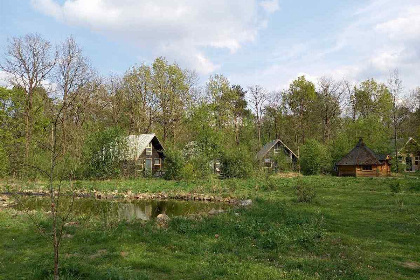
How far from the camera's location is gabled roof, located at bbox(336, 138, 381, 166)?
135 ft

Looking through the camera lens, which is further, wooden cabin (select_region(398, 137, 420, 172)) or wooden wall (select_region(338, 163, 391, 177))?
wooden cabin (select_region(398, 137, 420, 172))

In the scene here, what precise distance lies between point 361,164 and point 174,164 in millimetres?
24012

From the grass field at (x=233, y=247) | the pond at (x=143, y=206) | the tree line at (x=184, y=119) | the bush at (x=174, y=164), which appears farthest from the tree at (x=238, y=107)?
the grass field at (x=233, y=247)

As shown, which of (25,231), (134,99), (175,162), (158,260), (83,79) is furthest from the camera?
(134,99)

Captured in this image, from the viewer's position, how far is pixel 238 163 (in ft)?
117

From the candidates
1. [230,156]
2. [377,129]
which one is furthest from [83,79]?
[377,129]

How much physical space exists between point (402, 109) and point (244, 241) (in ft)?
180

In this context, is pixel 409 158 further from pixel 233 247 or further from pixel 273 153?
pixel 233 247

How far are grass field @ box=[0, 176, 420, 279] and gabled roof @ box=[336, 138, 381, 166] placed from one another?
28.8 metres

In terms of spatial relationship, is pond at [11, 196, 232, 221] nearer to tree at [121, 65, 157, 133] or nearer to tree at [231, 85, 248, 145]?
tree at [121, 65, 157, 133]

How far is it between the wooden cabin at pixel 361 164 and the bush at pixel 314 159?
1.82m

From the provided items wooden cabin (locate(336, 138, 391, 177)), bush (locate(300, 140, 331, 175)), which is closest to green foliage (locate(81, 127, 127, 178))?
bush (locate(300, 140, 331, 175))

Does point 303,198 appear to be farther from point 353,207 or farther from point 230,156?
point 230,156

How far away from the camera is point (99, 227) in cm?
1122
